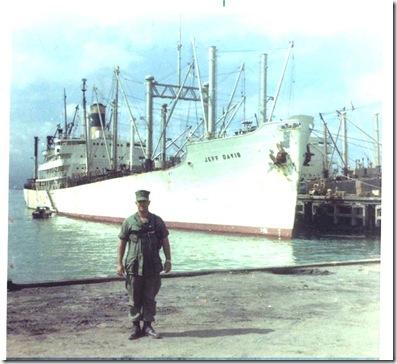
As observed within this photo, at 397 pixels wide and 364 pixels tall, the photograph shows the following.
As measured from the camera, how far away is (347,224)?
23.4 m

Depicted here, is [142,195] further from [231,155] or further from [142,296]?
[231,155]

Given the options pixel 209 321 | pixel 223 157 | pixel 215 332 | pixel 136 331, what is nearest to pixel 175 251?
pixel 223 157

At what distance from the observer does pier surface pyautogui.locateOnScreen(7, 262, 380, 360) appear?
4.18 m

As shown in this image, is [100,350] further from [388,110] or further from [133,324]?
[388,110]

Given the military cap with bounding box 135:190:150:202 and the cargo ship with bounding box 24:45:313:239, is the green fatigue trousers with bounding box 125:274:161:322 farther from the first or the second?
the cargo ship with bounding box 24:45:313:239

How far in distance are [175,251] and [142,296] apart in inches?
365

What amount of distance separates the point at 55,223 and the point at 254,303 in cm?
1817

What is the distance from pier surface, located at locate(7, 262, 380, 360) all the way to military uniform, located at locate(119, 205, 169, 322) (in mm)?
294

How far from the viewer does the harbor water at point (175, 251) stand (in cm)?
1080

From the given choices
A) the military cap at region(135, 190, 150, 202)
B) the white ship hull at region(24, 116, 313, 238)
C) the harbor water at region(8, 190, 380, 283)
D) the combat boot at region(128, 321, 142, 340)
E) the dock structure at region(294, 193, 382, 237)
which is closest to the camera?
the combat boot at region(128, 321, 142, 340)

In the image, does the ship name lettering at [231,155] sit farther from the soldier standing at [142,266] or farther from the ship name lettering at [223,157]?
the soldier standing at [142,266]

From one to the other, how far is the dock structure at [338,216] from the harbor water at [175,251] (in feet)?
5.36

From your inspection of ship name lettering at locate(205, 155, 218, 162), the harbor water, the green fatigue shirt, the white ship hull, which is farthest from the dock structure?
the green fatigue shirt

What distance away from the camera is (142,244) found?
4.45 metres
